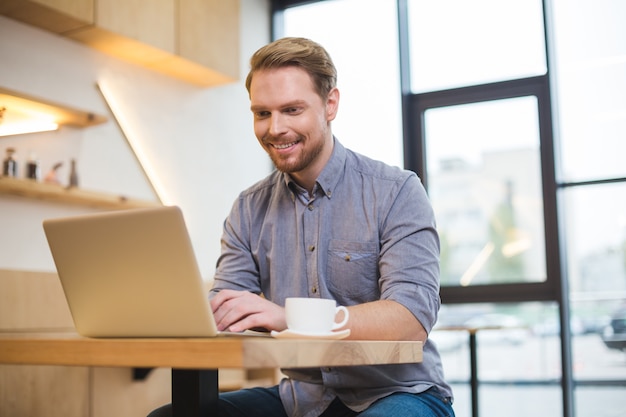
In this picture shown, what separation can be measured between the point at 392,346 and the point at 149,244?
40 cm

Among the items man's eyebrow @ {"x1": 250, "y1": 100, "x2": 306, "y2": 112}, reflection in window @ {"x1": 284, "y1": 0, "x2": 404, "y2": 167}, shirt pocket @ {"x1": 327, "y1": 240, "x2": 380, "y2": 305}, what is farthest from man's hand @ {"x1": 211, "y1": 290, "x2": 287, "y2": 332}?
reflection in window @ {"x1": 284, "y1": 0, "x2": 404, "y2": 167}

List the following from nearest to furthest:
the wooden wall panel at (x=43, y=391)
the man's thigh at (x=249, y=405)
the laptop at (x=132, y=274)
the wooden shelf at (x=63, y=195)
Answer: the laptop at (x=132, y=274) → the man's thigh at (x=249, y=405) → the wooden wall panel at (x=43, y=391) → the wooden shelf at (x=63, y=195)

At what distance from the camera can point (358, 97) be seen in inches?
191

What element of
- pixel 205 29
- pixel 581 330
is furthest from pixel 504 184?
pixel 205 29

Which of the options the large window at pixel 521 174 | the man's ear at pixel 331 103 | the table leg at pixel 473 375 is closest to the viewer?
the man's ear at pixel 331 103

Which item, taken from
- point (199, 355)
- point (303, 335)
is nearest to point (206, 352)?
point (199, 355)

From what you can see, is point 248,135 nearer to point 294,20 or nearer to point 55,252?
point 294,20

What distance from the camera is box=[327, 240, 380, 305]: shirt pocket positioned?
1.69 m

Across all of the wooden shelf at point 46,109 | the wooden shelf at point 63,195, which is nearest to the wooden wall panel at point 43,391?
the wooden shelf at point 63,195

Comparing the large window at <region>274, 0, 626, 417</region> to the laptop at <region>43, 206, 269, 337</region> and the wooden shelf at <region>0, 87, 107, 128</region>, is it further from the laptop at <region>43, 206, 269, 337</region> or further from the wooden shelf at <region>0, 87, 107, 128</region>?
the laptop at <region>43, 206, 269, 337</region>

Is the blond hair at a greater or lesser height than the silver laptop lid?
greater

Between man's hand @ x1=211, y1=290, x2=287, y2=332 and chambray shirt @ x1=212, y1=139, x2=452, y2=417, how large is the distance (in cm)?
28

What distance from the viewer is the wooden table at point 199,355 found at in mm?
943

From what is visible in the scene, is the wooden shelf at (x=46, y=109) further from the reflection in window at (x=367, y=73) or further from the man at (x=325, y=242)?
the reflection in window at (x=367, y=73)
